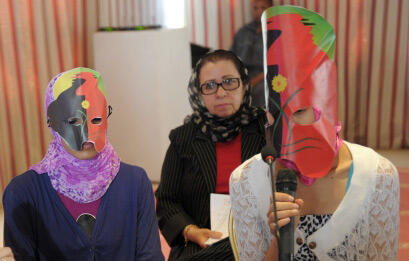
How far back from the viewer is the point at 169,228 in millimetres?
2107

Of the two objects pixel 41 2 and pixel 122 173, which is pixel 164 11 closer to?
pixel 41 2

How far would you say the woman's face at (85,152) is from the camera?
5.44 feet

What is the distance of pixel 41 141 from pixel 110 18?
1.36 m

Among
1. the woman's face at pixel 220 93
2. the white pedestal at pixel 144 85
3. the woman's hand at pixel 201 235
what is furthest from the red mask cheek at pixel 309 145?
the white pedestal at pixel 144 85

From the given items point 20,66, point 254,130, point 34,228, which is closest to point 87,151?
point 34,228

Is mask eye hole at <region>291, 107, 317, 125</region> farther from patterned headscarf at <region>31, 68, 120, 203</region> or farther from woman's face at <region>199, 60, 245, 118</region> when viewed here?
woman's face at <region>199, 60, 245, 118</region>

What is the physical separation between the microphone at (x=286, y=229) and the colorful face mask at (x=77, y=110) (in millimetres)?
711

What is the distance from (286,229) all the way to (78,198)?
769mm

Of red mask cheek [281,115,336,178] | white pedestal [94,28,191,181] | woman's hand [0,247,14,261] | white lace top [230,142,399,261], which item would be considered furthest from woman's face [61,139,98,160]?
white pedestal [94,28,191,181]

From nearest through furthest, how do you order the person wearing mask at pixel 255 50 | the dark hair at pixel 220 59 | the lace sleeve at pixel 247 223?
the lace sleeve at pixel 247 223
the dark hair at pixel 220 59
the person wearing mask at pixel 255 50

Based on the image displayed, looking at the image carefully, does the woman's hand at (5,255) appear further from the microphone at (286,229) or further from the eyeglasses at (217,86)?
the eyeglasses at (217,86)

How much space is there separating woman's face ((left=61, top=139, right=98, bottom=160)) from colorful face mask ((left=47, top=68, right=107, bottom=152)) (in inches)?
0.8

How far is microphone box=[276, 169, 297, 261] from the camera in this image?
1.11 metres

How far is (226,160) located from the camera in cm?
213
